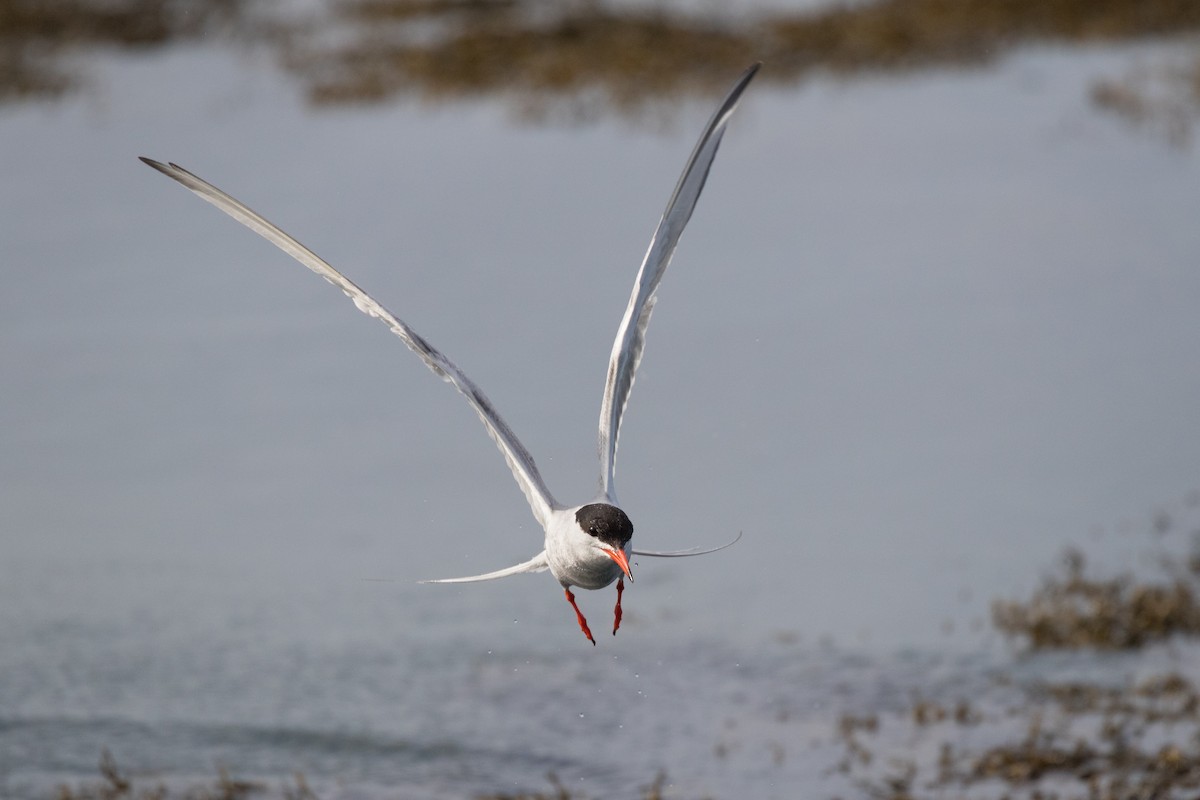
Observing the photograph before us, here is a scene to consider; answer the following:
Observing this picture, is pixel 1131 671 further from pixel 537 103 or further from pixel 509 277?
pixel 537 103

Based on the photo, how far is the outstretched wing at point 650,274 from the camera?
5797 mm

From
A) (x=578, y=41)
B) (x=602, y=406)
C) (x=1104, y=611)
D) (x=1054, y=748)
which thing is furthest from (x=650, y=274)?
(x=578, y=41)

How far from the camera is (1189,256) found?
1520 cm

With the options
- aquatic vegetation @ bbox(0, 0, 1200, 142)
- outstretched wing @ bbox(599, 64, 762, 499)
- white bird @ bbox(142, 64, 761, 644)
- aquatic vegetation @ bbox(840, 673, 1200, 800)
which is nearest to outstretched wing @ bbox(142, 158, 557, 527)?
white bird @ bbox(142, 64, 761, 644)

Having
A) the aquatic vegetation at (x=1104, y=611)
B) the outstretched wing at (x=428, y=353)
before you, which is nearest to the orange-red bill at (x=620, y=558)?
the outstretched wing at (x=428, y=353)

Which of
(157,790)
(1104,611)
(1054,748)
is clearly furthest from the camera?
(1104,611)

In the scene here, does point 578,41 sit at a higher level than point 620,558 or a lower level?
higher

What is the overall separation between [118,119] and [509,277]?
734 centimetres

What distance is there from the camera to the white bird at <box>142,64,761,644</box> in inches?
203

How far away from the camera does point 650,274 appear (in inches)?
236

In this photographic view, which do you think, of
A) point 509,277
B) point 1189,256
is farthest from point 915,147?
point 509,277

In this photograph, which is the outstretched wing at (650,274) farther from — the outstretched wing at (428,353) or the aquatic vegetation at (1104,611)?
the aquatic vegetation at (1104,611)

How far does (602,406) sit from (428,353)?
0.66 m

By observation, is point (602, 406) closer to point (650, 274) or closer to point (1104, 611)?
point (650, 274)
